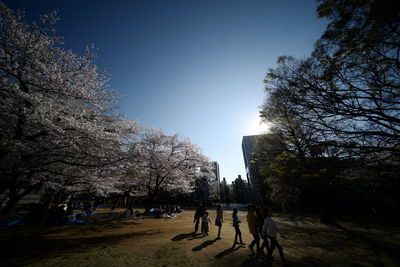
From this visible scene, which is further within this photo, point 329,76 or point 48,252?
point 48,252

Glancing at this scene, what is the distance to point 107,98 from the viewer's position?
26.8 feet

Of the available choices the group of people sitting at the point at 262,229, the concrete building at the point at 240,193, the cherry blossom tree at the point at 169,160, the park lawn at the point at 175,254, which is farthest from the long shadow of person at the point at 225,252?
the concrete building at the point at 240,193

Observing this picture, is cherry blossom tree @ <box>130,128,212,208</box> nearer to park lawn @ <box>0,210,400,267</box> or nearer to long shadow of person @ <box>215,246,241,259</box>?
park lawn @ <box>0,210,400,267</box>

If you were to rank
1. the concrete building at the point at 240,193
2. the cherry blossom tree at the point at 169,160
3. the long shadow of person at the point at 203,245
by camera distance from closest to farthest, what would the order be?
the long shadow of person at the point at 203,245, the cherry blossom tree at the point at 169,160, the concrete building at the point at 240,193

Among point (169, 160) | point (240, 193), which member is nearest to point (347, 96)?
point (169, 160)

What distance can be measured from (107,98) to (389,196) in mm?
27320

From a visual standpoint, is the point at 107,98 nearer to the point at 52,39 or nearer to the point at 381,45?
the point at 52,39

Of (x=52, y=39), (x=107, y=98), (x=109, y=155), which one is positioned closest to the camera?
(x=52, y=39)

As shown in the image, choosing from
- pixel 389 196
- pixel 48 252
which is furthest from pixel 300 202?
pixel 48 252

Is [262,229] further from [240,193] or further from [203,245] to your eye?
[240,193]

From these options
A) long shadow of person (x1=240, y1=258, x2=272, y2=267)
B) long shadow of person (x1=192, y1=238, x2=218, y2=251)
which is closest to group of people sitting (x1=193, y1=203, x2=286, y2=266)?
long shadow of person (x1=240, y1=258, x2=272, y2=267)

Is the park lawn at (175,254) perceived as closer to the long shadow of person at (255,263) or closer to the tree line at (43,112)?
the long shadow of person at (255,263)

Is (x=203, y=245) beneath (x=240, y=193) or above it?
beneath

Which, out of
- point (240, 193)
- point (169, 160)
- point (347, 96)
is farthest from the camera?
point (240, 193)
